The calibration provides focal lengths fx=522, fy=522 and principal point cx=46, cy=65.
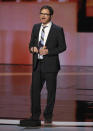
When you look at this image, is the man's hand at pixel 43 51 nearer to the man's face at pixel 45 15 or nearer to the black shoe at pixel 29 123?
the man's face at pixel 45 15

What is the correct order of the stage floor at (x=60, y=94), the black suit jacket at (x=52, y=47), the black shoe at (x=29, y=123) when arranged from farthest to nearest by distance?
the stage floor at (x=60, y=94) < the black suit jacket at (x=52, y=47) < the black shoe at (x=29, y=123)

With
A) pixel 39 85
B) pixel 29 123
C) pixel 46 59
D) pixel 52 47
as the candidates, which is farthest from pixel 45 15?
pixel 29 123

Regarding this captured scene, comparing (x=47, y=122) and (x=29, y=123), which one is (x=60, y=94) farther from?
(x=29, y=123)

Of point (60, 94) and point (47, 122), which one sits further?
point (60, 94)

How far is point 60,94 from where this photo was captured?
39.8ft

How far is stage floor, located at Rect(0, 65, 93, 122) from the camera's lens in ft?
30.1

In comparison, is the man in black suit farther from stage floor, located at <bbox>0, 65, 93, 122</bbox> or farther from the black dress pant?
stage floor, located at <bbox>0, 65, 93, 122</bbox>

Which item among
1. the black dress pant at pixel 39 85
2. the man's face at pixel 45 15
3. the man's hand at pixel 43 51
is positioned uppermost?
the man's face at pixel 45 15

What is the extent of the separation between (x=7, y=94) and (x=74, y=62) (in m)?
8.37

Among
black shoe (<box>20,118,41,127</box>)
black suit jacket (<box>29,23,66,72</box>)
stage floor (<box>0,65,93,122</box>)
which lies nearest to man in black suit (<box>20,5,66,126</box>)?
black suit jacket (<box>29,23,66,72</box>)

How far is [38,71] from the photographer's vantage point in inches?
323

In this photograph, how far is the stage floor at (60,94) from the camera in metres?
9.18

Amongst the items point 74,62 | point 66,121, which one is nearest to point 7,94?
point 66,121

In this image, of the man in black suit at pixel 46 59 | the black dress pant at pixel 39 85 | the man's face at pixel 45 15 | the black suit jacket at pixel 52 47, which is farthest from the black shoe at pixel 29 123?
the man's face at pixel 45 15
